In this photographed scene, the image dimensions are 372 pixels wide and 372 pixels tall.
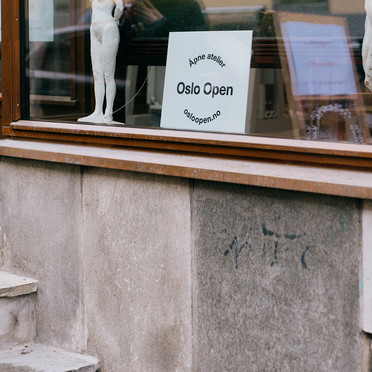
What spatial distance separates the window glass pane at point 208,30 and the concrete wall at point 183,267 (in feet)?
1.31

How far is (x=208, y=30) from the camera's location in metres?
3.93

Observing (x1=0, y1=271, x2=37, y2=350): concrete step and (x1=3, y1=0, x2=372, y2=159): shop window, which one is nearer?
(x1=3, y1=0, x2=372, y2=159): shop window

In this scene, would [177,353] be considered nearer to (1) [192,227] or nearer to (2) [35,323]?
(1) [192,227]

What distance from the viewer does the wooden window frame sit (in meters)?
3.26

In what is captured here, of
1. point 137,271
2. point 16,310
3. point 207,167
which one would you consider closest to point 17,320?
point 16,310

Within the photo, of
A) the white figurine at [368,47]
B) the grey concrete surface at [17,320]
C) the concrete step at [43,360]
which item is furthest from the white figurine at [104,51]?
the white figurine at [368,47]

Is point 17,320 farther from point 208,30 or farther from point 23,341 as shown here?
point 208,30

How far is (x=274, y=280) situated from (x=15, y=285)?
1.67 meters

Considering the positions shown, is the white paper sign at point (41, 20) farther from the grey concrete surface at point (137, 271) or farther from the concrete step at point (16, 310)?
the concrete step at point (16, 310)

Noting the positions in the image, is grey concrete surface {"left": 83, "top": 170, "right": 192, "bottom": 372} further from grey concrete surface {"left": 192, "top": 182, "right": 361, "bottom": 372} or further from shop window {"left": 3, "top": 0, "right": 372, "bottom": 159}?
shop window {"left": 3, "top": 0, "right": 372, "bottom": 159}

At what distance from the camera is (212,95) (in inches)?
151

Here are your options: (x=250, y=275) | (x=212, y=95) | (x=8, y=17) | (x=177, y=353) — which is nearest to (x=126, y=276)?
(x=177, y=353)

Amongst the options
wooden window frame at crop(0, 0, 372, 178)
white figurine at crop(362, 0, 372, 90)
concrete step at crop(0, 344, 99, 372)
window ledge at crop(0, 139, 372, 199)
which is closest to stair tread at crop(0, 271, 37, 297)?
concrete step at crop(0, 344, 99, 372)

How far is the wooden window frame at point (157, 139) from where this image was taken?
3256 millimetres
